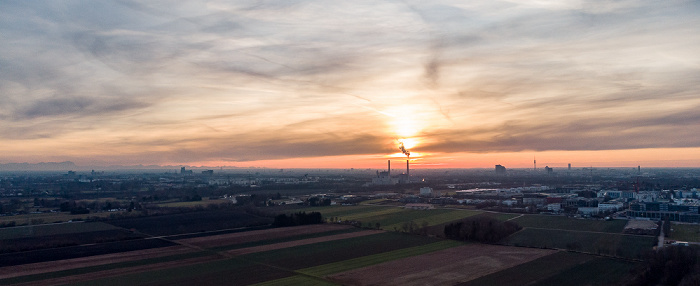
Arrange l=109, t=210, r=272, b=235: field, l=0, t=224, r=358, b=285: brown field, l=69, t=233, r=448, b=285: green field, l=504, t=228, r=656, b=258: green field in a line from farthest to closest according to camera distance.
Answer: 1. l=109, t=210, r=272, b=235: field
2. l=504, t=228, r=656, b=258: green field
3. l=0, t=224, r=358, b=285: brown field
4. l=69, t=233, r=448, b=285: green field

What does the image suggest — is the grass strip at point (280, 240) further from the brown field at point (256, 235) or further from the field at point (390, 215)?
the field at point (390, 215)

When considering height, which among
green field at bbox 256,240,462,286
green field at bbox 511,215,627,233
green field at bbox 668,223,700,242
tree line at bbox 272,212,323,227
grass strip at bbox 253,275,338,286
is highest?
tree line at bbox 272,212,323,227

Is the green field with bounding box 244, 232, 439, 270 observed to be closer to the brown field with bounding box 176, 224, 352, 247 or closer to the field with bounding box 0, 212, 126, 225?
the brown field with bounding box 176, 224, 352, 247

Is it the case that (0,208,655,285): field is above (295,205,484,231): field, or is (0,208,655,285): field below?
below

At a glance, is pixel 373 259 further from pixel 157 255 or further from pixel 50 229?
pixel 50 229

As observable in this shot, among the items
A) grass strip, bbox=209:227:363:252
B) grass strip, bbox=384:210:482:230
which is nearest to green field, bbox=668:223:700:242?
grass strip, bbox=384:210:482:230

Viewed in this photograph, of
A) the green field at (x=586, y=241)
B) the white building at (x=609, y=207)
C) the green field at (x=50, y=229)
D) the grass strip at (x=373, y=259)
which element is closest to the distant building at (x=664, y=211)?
the white building at (x=609, y=207)

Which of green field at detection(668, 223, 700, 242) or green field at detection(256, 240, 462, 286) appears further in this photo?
green field at detection(668, 223, 700, 242)

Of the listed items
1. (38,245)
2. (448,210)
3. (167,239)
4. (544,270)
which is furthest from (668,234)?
(38,245)
